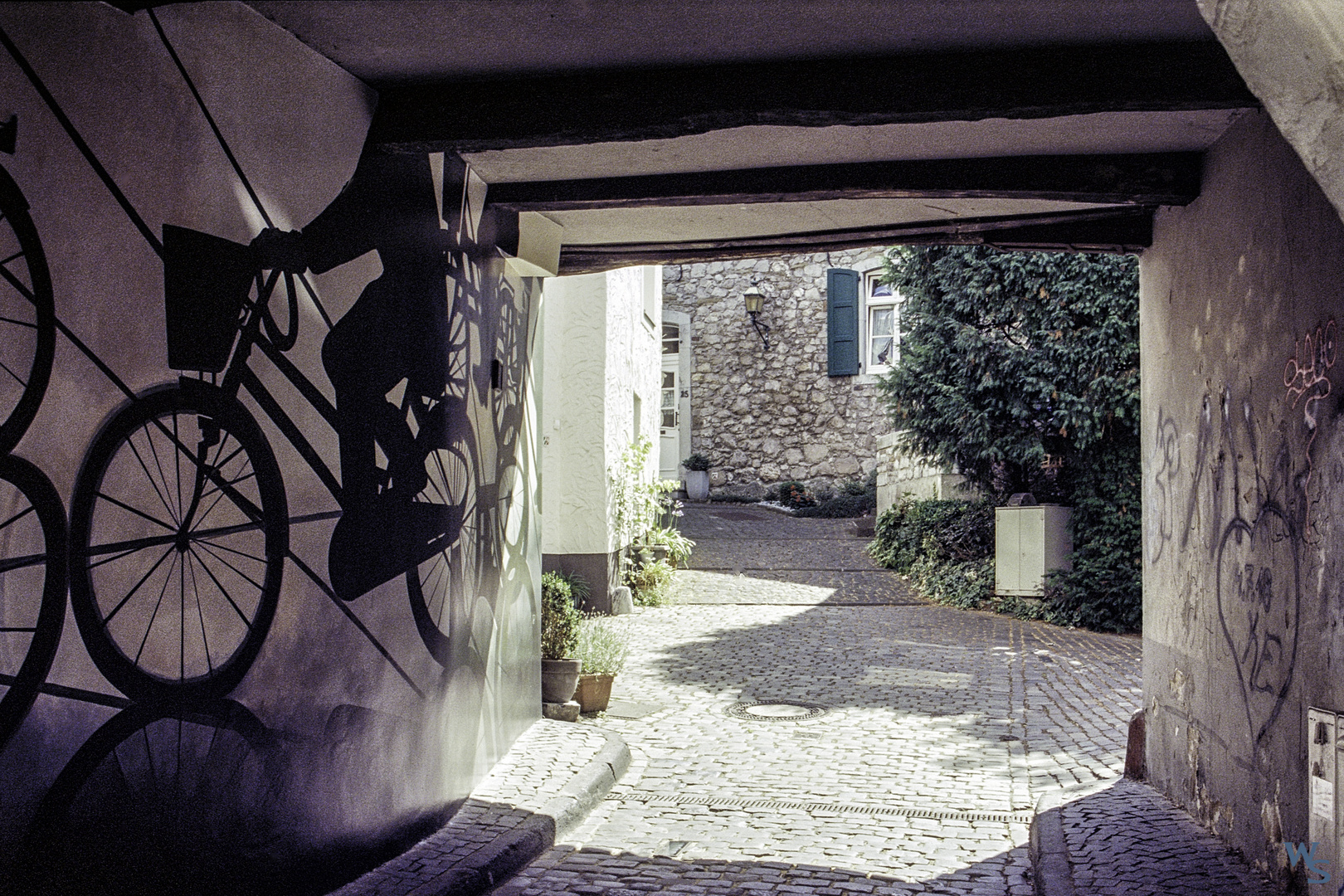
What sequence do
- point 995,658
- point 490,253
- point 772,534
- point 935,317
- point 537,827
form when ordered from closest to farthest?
point 537,827 < point 490,253 < point 995,658 < point 935,317 < point 772,534

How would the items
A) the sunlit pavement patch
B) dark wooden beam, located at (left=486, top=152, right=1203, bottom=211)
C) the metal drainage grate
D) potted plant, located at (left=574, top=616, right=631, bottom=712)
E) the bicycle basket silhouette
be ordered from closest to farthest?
the bicycle basket silhouette → dark wooden beam, located at (left=486, top=152, right=1203, bottom=211) → the metal drainage grate → potted plant, located at (left=574, top=616, right=631, bottom=712) → the sunlit pavement patch

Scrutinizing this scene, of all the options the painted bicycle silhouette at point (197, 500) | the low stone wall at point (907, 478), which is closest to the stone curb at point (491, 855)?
the painted bicycle silhouette at point (197, 500)

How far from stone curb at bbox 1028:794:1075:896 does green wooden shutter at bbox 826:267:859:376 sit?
1678cm

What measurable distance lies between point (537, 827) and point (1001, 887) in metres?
2.02

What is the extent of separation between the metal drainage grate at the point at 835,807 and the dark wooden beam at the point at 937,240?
3.00m

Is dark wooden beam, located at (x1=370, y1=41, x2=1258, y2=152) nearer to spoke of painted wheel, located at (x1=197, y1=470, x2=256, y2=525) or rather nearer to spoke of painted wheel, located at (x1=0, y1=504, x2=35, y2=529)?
spoke of painted wheel, located at (x1=197, y1=470, x2=256, y2=525)

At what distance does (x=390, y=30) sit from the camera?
3666mm

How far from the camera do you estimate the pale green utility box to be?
473 inches

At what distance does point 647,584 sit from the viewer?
43.6 ft

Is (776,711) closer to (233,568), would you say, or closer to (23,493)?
(233,568)

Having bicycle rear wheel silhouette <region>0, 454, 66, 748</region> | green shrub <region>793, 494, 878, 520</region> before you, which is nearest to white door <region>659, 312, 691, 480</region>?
green shrub <region>793, 494, 878, 520</region>

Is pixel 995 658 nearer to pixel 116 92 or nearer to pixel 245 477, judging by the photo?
pixel 245 477

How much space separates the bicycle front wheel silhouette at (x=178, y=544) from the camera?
289 centimetres

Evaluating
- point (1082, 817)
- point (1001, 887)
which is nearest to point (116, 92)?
point (1001, 887)
